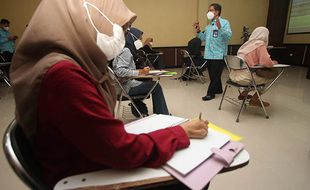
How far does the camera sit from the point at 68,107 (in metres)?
0.56

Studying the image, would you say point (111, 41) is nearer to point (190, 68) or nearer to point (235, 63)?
point (235, 63)

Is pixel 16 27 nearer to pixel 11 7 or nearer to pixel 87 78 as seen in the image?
pixel 11 7

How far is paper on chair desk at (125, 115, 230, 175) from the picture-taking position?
0.65m

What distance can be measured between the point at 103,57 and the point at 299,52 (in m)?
8.52

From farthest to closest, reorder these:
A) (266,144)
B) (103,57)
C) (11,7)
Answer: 1. (11,7)
2. (266,144)
3. (103,57)

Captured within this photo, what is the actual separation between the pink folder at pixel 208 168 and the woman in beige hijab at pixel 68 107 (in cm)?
8

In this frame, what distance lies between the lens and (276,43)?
8.04 metres

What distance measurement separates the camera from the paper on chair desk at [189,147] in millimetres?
652

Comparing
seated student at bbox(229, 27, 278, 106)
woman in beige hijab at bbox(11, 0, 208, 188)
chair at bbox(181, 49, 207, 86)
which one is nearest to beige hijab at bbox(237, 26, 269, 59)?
seated student at bbox(229, 27, 278, 106)

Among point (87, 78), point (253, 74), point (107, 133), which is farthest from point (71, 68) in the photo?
point (253, 74)

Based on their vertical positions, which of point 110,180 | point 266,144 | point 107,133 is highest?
point 107,133

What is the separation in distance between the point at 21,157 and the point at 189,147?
0.51 metres

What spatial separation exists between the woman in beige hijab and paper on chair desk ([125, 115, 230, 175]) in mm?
34

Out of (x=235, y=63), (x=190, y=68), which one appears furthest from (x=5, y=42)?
(x=235, y=63)
